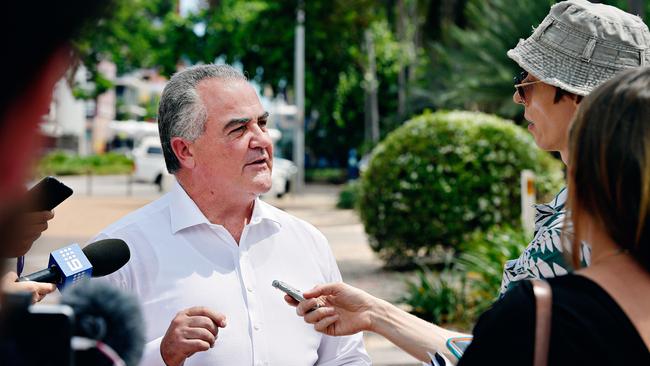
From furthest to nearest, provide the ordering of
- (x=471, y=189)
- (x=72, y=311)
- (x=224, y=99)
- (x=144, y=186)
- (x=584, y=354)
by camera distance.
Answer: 1. (x=144, y=186)
2. (x=471, y=189)
3. (x=224, y=99)
4. (x=584, y=354)
5. (x=72, y=311)

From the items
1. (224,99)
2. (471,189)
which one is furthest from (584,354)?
(471,189)

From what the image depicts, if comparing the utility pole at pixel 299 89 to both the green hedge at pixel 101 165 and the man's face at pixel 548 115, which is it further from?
the man's face at pixel 548 115

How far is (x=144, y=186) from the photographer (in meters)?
37.6

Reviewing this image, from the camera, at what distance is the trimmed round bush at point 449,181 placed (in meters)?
11.6

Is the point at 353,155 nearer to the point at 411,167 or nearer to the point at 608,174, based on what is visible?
the point at 411,167

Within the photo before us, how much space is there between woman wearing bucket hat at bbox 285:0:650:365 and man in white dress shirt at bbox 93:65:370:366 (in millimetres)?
407

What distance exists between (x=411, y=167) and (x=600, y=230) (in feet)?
33.4

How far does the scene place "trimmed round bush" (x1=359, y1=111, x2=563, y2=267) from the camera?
11.6 meters

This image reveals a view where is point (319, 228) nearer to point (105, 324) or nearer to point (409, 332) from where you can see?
point (409, 332)

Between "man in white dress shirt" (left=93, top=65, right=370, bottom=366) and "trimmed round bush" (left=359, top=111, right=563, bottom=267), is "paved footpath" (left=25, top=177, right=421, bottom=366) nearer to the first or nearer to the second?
"man in white dress shirt" (left=93, top=65, right=370, bottom=366)

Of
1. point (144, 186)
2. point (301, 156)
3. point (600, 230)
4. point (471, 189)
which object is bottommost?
point (144, 186)

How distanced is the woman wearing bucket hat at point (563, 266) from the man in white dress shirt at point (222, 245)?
407 millimetres

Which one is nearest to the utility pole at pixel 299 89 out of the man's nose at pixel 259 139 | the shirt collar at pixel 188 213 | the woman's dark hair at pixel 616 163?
the man's nose at pixel 259 139

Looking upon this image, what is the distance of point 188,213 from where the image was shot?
123 inches
